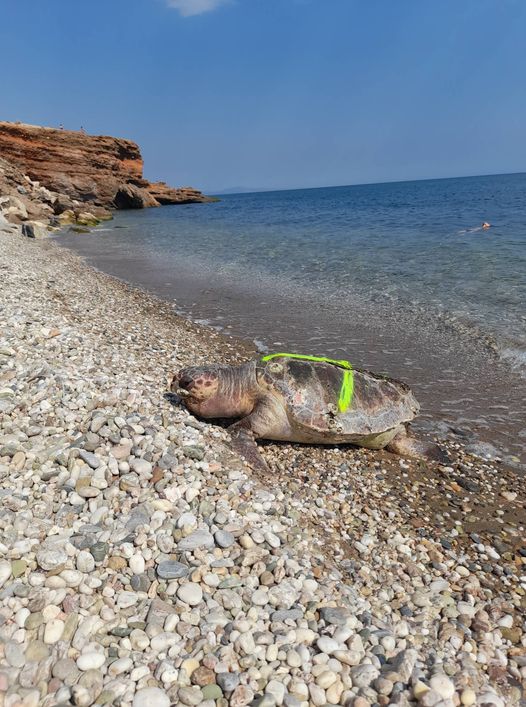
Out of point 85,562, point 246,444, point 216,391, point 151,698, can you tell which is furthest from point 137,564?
point 216,391

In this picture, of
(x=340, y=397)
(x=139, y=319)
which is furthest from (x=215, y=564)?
(x=139, y=319)

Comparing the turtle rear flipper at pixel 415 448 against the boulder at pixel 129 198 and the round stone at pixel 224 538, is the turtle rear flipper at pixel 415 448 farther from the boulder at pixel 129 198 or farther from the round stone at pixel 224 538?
the boulder at pixel 129 198

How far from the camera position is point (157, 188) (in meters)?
90.2

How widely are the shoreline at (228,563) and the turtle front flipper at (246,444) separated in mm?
218

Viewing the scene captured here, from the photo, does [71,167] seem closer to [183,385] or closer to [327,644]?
[183,385]

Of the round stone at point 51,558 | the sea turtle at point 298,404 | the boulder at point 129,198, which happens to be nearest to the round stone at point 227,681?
the round stone at point 51,558

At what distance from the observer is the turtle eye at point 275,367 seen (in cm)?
609

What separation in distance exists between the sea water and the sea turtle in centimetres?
121

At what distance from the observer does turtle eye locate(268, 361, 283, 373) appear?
6.09 m

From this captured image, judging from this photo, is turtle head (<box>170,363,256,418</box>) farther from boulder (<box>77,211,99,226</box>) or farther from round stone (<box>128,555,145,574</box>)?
boulder (<box>77,211,99,226</box>)

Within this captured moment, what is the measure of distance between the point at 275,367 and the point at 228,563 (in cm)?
302

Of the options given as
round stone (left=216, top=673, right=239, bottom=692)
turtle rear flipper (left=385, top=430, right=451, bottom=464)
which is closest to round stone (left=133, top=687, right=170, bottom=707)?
round stone (left=216, top=673, right=239, bottom=692)

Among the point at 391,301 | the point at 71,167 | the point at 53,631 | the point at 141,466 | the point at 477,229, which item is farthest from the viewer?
the point at 71,167

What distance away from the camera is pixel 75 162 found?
6109 cm
